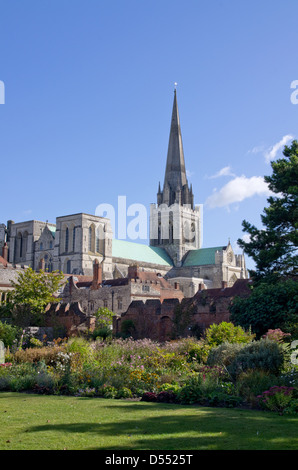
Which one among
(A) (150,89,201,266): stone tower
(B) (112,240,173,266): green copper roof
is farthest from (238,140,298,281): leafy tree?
(A) (150,89,201,266): stone tower

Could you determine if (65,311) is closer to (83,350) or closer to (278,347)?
(83,350)

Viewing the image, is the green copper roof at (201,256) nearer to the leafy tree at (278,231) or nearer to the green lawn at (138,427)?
the leafy tree at (278,231)

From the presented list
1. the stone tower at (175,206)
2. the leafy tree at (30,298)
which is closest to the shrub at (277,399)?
the leafy tree at (30,298)

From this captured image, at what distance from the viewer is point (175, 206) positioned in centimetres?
→ 12281

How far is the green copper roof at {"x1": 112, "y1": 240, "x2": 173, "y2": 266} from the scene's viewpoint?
10662 centimetres

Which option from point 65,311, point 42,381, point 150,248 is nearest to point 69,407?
point 42,381

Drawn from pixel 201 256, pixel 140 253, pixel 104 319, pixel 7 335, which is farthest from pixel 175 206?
pixel 7 335

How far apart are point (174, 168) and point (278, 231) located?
321ft

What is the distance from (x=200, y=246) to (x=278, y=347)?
366ft

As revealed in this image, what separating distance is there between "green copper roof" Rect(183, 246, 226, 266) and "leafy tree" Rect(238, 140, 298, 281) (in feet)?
265

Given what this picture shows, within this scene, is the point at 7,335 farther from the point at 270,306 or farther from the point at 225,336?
the point at 270,306

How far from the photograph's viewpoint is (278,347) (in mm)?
16531

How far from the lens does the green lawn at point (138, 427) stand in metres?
8.16

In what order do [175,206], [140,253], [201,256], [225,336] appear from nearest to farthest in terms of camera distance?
[225,336]
[140,253]
[201,256]
[175,206]
